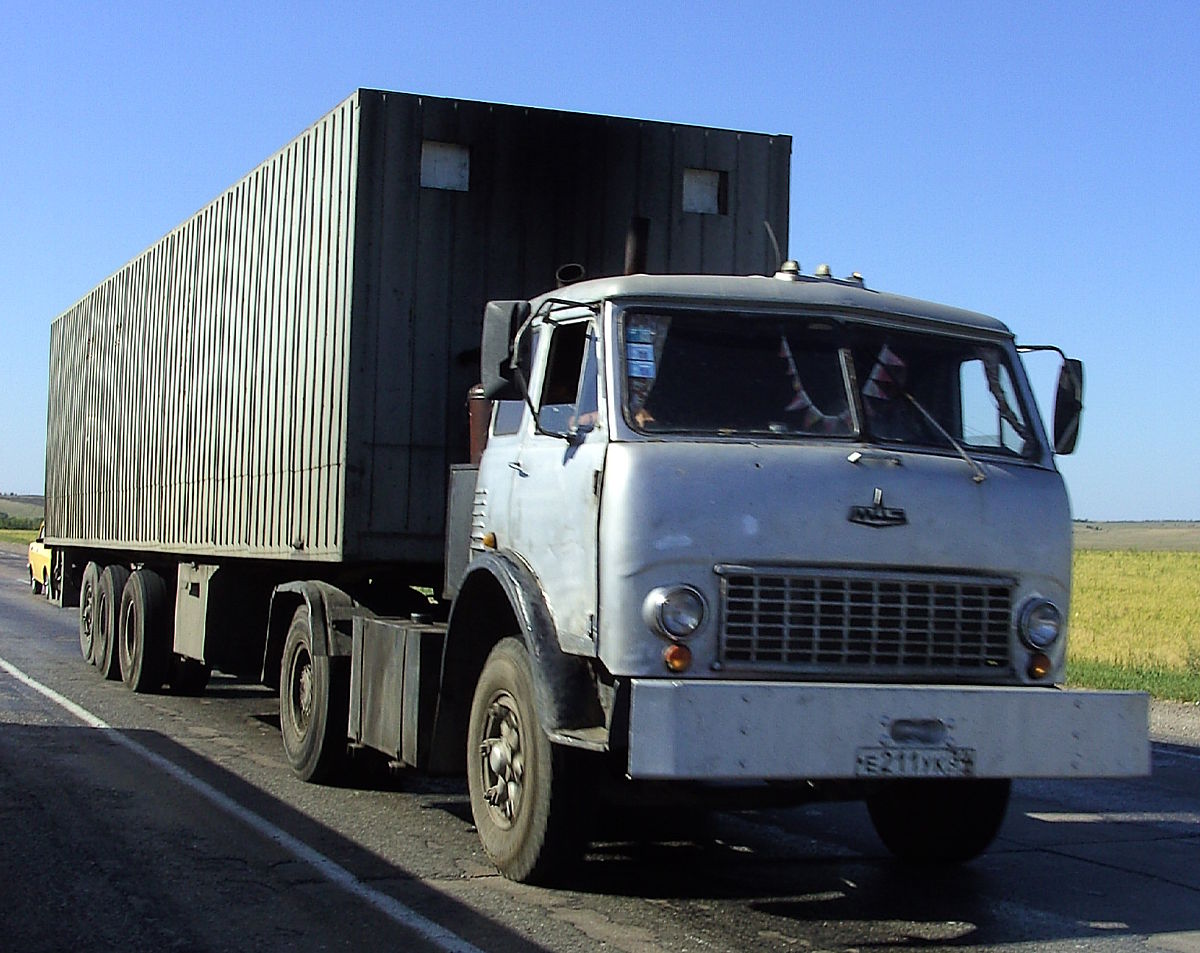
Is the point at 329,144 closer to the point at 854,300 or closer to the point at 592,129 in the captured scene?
the point at 592,129

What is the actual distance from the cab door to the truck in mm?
20

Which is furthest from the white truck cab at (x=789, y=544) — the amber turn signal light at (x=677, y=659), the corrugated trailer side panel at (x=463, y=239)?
the corrugated trailer side panel at (x=463, y=239)

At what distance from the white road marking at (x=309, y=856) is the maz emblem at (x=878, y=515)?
212 cm

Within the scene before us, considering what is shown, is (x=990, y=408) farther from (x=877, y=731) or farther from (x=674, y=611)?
(x=674, y=611)

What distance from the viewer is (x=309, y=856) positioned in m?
7.27

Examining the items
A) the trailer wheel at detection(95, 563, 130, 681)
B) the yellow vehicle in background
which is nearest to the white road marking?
the trailer wheel at detection(95, 563, 130, 681)

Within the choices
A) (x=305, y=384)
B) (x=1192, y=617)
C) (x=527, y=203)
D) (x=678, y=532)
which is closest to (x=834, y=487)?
(x=678, y=532)

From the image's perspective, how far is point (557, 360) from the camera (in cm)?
718

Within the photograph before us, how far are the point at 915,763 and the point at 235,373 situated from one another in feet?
23.7

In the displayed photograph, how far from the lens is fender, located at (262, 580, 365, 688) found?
9.42m

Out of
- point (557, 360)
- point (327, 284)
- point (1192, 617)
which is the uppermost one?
point (327, 284)

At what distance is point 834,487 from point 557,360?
4.99 ft

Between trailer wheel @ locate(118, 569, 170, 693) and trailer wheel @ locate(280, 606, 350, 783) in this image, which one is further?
trailer wheel @ locate(118, 569, 170, 693)

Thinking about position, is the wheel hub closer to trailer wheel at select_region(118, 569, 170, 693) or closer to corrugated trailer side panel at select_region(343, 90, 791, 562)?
corrugated trailer side panel at select_region(343, 90, 791, 562)
